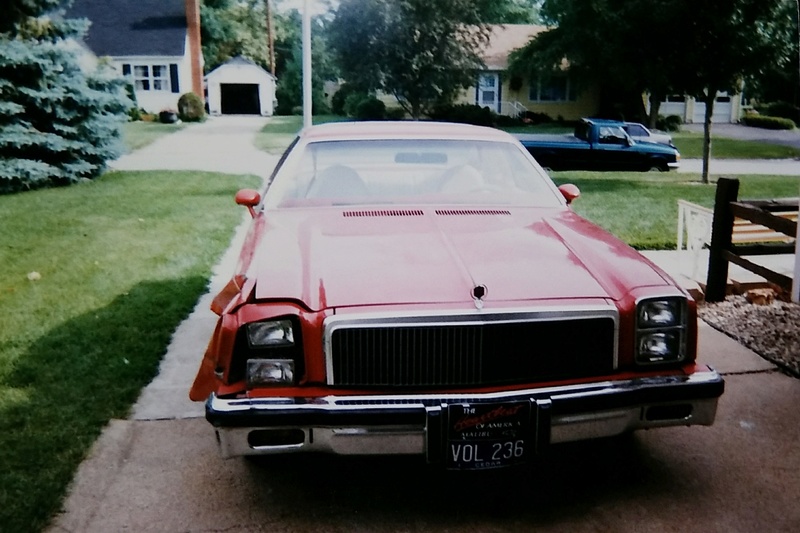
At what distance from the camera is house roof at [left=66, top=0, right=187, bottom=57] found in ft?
132

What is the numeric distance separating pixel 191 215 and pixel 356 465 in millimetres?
7591

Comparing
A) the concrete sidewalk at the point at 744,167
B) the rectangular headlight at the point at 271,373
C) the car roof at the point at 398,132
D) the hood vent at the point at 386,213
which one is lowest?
the concrete sidewalk at the point at 744,167

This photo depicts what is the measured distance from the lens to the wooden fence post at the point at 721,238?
621 cm

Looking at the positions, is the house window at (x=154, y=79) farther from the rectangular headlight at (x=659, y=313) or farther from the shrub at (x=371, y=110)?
the rectangular headlight at (x=659, y=313)

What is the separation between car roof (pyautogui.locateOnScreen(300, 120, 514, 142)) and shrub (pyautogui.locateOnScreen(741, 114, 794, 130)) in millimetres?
34717

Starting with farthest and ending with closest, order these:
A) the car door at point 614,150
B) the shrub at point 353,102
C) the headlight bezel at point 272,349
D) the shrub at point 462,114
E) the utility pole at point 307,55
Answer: the shrub at point 353,102, the shrub at point 462,114, the car door at point 614,150, the utility pole at point 307,55, the headlight bezel at point 272,349

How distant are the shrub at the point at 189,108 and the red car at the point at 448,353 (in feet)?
113

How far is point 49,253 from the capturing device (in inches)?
320

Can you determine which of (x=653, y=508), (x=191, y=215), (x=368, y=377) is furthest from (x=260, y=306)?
(x=191, y=215)

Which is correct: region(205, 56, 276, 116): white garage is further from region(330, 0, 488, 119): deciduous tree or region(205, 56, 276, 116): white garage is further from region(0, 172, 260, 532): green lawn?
region(0, 172, 260, 532): green lawn

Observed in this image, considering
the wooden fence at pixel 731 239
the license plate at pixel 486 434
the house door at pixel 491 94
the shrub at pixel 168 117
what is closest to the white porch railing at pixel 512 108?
the house door at pixel 491 94

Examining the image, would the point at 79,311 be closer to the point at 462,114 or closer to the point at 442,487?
the point at 442,487

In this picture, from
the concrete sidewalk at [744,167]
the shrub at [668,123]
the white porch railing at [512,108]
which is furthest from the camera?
the white porch railing at [512,108]

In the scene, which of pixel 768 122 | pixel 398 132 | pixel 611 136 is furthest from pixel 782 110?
pixel 398 132
